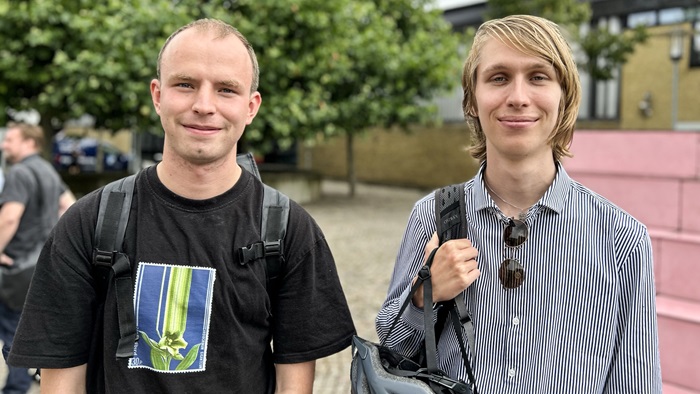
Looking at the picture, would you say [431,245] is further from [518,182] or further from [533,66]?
[533,66]

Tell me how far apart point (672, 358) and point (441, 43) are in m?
14.4

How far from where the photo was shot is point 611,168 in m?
6.05

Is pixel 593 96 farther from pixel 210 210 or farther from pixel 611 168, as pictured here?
pixel 210 210

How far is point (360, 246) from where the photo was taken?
38.1ft

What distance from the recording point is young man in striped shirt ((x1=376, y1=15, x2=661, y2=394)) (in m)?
1.87

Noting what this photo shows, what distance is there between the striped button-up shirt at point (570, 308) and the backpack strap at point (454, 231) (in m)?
0.04

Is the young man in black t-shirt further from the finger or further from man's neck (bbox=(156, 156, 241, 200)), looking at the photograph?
the finger

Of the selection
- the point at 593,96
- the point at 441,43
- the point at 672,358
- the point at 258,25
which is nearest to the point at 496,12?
the point at 441,43

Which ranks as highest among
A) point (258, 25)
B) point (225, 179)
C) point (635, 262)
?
point (258, 25)

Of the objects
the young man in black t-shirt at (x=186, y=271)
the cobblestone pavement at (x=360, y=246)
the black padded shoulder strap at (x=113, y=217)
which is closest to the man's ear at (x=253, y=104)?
the young man in black t-shirt at (x=186, y=271)

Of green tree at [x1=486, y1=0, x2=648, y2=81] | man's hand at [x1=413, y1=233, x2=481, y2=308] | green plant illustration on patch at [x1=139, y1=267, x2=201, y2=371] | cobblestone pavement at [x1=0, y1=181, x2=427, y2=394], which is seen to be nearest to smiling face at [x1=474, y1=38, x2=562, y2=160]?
man's hand at [x1=413, y1=233, x2=481, y2=308]

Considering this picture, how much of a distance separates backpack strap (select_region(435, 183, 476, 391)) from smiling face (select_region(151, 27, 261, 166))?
2.06ft

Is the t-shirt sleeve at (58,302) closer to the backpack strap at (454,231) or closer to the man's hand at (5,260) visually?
the backpack strap at (454,231)

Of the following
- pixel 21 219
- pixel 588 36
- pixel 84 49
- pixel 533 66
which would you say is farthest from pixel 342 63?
pixel 533 66
